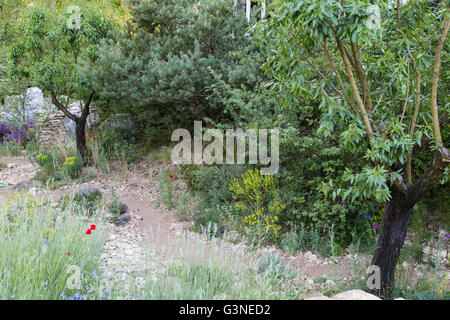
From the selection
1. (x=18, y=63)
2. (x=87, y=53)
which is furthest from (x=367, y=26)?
(x=18, y=63)

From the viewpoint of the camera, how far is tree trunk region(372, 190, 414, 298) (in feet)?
10.6

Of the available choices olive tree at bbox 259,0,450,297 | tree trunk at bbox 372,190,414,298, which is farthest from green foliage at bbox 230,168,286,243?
olive tree at bbox 259,0,450,297

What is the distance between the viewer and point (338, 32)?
2496 millimetres

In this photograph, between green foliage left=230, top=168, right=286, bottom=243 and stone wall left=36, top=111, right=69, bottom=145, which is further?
stone wall left=36, top=111, right=69, bottom=145

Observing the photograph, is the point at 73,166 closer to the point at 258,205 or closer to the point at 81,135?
the point at 81,135

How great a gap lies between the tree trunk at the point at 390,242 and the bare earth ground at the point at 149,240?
0.32m

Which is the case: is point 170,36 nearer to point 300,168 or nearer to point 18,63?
point 18,63

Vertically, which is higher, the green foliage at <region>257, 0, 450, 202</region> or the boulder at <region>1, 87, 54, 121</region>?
the boulder at <region>1, 87, 54, 121</region>

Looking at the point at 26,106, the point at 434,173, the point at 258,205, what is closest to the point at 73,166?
the point at 258,205

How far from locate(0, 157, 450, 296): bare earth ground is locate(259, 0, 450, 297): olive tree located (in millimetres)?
819

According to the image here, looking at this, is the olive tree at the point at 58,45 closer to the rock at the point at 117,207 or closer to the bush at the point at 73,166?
the bush at the point at 73,166

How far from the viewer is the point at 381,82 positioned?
3.24 meters

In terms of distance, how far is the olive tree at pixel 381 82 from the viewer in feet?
8.03

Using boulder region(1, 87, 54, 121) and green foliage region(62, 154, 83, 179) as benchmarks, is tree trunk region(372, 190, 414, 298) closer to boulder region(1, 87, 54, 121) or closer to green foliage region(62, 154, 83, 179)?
green foliage region(62, 154, 83, 179)
